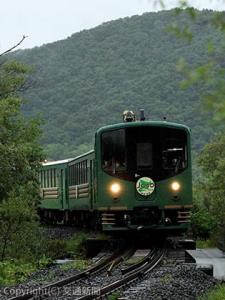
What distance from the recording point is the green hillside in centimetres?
8431

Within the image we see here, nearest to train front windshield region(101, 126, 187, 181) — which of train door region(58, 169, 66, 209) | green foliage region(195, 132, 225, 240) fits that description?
green foliage region(195, 132, 225, 240)

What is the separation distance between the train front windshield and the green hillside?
52173 mm

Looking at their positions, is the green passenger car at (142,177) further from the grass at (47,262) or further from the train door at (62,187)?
the train door at (62,187)

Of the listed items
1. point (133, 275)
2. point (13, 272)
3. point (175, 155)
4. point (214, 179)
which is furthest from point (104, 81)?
point (133, 275)

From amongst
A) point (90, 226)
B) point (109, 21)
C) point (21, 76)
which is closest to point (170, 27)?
point (90, 226)

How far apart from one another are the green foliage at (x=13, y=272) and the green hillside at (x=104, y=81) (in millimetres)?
55637

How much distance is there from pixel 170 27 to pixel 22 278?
10.1 metres

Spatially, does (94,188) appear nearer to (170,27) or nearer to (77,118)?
(170,27)

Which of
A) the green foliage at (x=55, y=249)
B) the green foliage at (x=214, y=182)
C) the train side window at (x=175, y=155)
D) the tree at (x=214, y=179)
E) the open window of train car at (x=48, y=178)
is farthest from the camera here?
the open window of train car at (x=48, y=178)

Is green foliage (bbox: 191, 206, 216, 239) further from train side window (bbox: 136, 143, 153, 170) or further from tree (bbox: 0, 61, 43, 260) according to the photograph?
train side window (bbox: 136, 143, 153, 170)

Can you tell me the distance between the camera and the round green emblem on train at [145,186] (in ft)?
58.9

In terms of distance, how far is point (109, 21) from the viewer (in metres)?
122

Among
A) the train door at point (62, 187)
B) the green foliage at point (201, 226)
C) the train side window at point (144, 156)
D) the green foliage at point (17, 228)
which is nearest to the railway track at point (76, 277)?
the train side window at point (144, 156)

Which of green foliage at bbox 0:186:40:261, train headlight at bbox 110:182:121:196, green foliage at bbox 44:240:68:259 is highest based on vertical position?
train headlight at bbox 110:182:121:196
